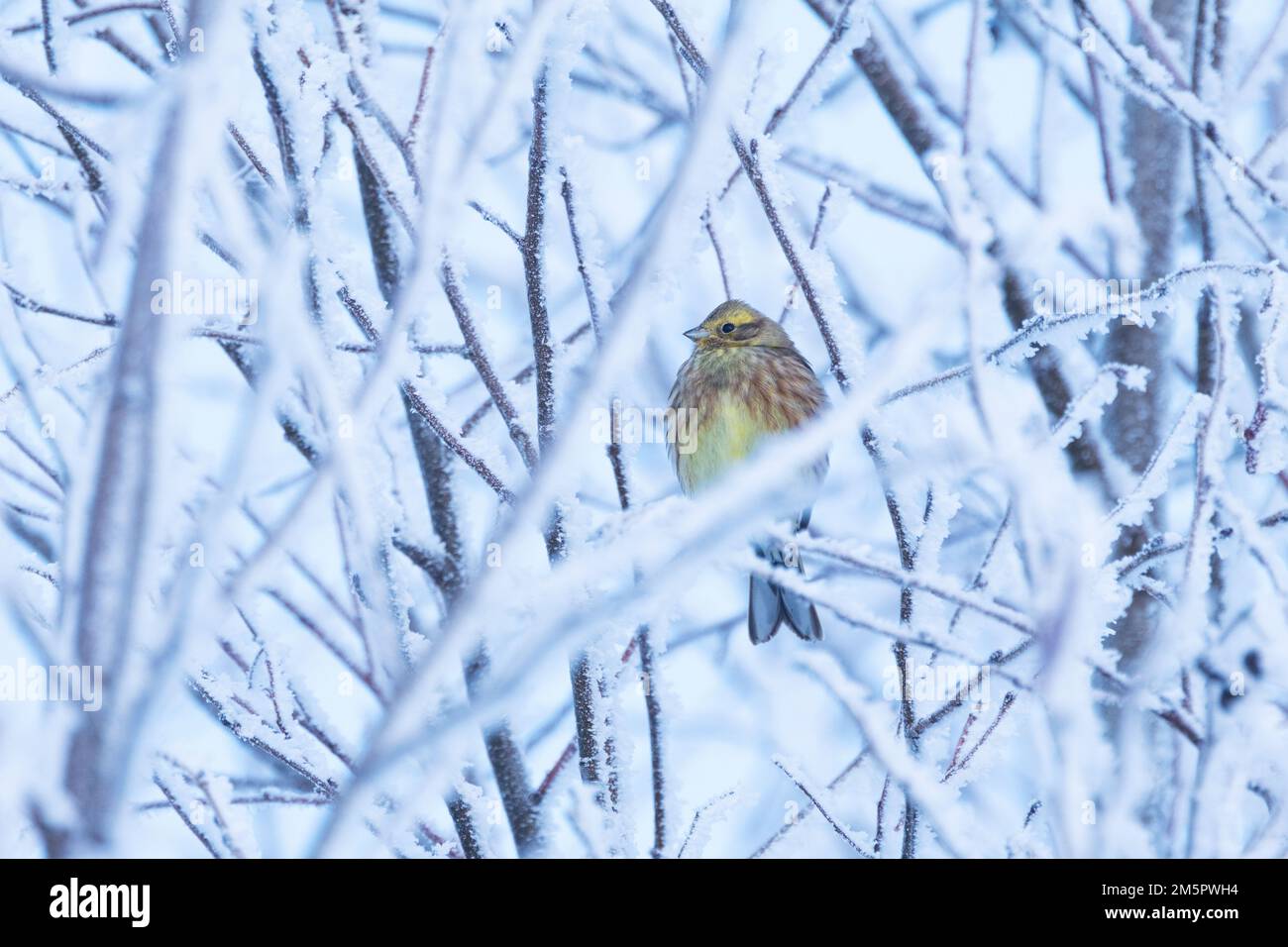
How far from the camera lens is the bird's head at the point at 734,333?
400 centimetres

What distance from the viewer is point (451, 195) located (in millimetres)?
1150

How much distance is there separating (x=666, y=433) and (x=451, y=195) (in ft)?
9.21

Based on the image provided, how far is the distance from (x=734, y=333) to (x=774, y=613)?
956 mm

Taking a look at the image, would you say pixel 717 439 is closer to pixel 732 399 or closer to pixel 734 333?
pixel 732 399

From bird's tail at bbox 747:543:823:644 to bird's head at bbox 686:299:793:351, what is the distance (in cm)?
77

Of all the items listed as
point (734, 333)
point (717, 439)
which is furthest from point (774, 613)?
point (734, 333)

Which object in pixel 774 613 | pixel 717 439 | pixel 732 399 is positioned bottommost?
pixel 774 613

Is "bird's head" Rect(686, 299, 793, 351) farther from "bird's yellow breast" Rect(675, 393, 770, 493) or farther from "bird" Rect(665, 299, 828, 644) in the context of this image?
"bird's yellow breast" Rect(675, 393, 770, 493)

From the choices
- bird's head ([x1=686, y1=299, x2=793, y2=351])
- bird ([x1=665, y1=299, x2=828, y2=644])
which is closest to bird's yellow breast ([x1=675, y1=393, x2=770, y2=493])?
bird ([x1=665, y1=299, x2=828, y2=644])

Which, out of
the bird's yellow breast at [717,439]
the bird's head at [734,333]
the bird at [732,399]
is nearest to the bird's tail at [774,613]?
the bird at [732,399]

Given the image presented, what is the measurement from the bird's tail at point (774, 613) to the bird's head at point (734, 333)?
30.4 inches

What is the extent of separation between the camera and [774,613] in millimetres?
3645

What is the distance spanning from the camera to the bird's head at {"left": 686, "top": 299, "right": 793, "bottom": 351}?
3996mm
